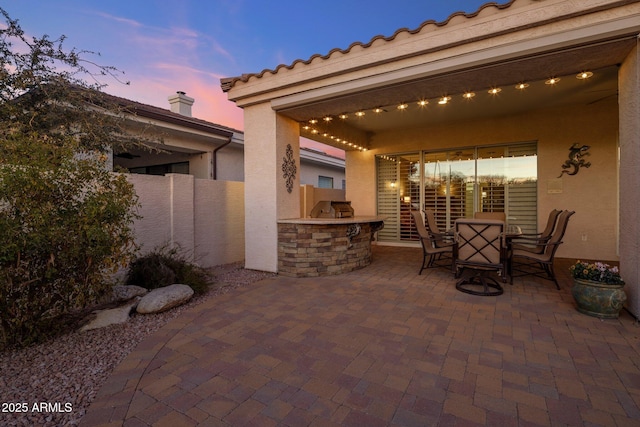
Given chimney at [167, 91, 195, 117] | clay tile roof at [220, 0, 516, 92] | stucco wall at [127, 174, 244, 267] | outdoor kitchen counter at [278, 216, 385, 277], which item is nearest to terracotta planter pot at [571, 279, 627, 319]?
outdoor kitchen counter at [278, 216, 385, 277]

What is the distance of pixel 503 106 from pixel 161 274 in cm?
733

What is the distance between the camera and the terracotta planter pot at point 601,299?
10.4ft

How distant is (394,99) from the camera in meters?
4.85

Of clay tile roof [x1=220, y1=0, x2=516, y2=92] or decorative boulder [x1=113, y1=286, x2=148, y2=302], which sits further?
decorative boulder [x1=113, y1=286, x2=148, y2=302]

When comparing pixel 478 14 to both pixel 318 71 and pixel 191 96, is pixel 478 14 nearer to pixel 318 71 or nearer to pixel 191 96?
pixel 318 71

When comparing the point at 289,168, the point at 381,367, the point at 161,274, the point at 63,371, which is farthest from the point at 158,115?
the point at 381,367

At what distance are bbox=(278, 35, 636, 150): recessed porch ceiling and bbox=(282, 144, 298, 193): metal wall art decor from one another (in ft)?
2.43

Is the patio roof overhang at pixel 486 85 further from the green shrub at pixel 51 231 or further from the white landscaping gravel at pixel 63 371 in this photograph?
the white landscaping gravel at pixel 63 371

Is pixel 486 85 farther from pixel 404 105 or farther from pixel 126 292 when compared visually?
pixel 126 292

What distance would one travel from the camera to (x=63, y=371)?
7.61 feet

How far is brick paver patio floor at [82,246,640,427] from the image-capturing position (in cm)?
182

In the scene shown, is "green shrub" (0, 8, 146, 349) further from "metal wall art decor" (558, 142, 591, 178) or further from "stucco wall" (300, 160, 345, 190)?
"stucco wall" (300, 160, 345, 190)

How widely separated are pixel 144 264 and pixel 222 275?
4.40 ft

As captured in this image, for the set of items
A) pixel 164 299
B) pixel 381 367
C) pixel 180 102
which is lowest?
pixel 381 367
